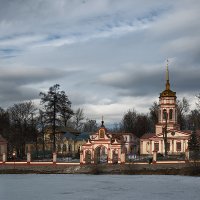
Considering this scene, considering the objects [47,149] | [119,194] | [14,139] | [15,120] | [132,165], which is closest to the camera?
[119,194]

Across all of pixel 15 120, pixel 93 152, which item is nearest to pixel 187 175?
pixel 93 152

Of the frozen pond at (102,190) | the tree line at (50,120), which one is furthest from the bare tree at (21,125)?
the frozen pond at (102,190)

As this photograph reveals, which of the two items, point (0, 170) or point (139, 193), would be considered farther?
point (0, 170)

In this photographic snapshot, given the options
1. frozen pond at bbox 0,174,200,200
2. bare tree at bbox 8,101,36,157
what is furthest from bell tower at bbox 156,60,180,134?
Result: frozen pond at bbox 0,174,200,200

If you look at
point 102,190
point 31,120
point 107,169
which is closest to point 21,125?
point 31,120

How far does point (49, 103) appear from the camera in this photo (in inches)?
2948

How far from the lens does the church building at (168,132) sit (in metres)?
87.5

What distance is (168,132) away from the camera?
87.8m

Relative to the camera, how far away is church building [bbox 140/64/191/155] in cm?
8750

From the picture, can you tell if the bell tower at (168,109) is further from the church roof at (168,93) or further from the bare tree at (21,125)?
the bare tree at (21,125)

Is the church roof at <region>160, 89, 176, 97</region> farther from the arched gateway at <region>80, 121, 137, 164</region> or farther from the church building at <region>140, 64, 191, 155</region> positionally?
the arched gateway at <region>80, 121, 137, 164</region>

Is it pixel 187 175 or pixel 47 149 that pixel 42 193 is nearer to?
pixel 187 175

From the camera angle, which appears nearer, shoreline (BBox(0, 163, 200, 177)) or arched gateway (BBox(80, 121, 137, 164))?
shoreline (BBox(0, 163, 200, 177))

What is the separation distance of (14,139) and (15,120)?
278 inches
